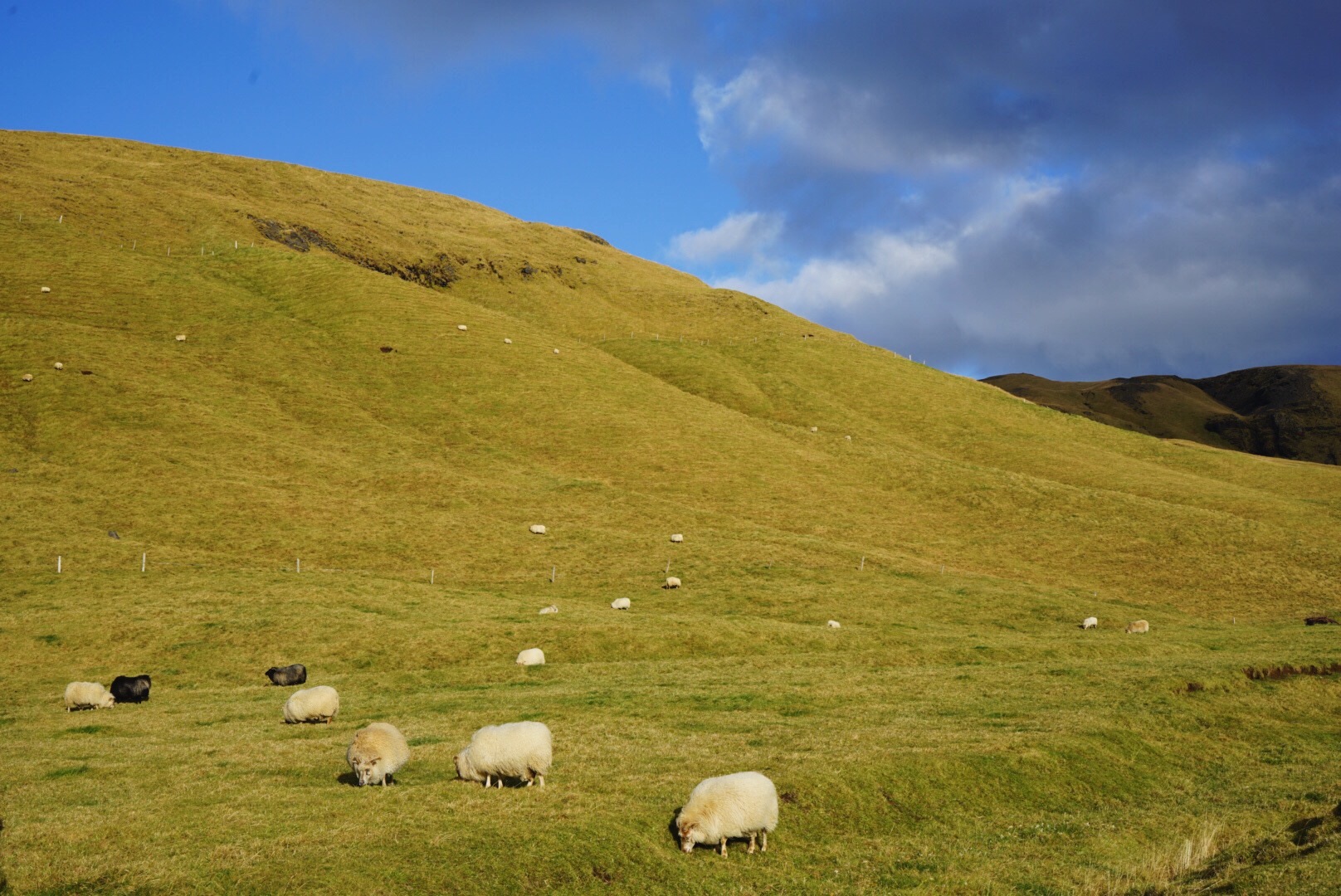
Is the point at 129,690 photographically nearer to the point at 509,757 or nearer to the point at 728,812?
the point at 509,757

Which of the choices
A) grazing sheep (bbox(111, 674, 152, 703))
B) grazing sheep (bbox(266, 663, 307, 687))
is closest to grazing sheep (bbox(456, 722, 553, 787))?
grazing sheep (bbox(266, 663, 307, 687))

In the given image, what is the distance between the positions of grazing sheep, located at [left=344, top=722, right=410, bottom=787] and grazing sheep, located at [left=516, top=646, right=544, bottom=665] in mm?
15447

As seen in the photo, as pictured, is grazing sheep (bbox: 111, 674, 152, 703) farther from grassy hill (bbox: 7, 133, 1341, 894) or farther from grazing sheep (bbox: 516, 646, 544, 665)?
grazing sheep (bbox: 516, 646, 544, 665)

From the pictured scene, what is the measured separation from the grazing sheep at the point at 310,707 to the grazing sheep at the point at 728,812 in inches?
509

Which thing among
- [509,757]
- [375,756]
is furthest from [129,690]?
[509,757]

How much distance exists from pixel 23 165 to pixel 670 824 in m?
135

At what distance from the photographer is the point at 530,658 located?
33906mm

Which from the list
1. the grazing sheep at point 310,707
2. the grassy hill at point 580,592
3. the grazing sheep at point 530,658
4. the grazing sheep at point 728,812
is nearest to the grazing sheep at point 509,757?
the grassy hill at point 580,592

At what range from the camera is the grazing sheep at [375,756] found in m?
17.8

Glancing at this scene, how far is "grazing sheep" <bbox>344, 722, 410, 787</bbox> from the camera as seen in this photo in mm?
17781

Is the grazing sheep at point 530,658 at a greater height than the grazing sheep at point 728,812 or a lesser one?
greater

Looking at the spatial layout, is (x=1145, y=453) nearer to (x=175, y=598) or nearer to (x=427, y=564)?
(x=427, y=564)

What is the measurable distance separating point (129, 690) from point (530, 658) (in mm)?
13255

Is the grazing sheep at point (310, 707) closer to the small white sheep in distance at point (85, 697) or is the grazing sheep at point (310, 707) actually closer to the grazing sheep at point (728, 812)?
the small white sheep in distance at point (85, 697)
